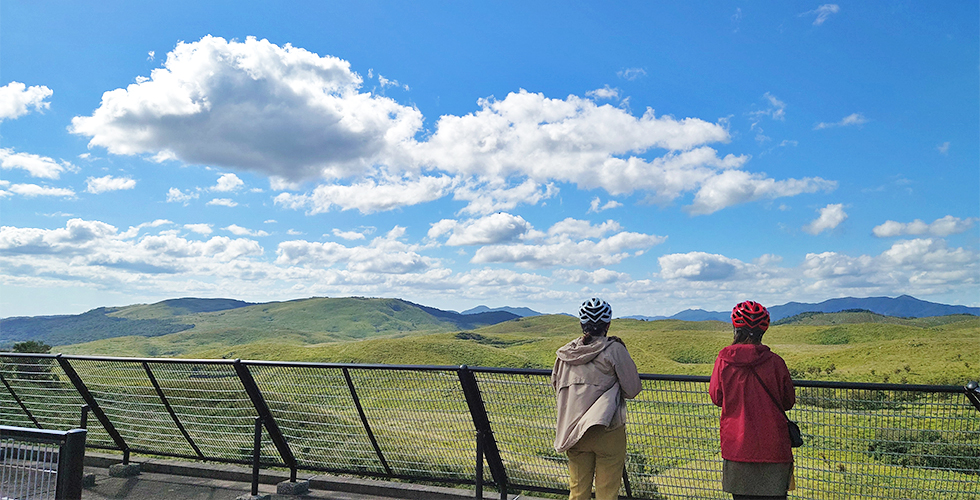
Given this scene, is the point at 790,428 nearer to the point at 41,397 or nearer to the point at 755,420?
the point at 755,420

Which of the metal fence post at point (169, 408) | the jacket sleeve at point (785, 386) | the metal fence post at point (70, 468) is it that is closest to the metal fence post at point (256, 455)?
the metal fence post at point (169, 408)

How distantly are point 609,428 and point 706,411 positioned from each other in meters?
1.98

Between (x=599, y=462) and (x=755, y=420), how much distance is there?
1120 mm

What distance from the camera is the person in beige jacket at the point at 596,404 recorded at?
14.4 feet

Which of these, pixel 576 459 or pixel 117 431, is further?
pixel 117 431

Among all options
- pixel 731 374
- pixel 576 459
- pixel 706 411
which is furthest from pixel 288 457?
pixel 731 374

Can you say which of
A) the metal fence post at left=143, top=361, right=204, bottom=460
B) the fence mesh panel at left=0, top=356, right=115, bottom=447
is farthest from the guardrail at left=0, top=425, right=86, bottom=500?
the fence mesh panel at left=0, top=356, right=115, bottom=447

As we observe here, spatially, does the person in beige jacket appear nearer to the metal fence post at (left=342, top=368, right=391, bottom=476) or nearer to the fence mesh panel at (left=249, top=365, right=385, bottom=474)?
the metal fence post at (left=342, top=368, right=391, bottom=476)

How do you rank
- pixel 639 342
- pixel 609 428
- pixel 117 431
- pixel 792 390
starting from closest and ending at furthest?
1. pixel 792 390
2. pixel 609 428
3. pixel 117 431
4. pixel 639 342

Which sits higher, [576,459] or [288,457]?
[576,459]

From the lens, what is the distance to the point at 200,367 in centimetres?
730

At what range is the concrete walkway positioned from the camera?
22.1 feet

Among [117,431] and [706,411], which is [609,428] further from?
[117,431]

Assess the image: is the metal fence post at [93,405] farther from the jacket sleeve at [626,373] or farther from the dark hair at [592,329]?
the jacket sleeve at [626,373]
